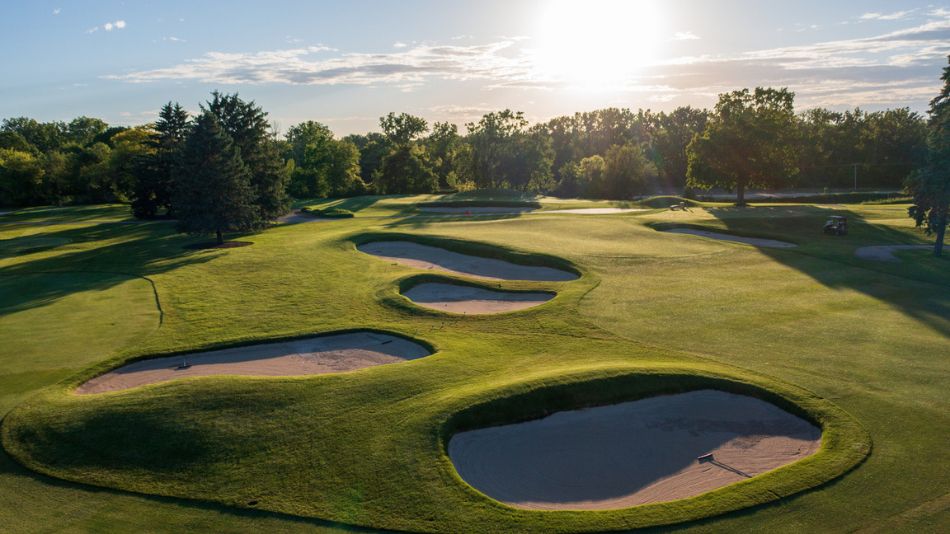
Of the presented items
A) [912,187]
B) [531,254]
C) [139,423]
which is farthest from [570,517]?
[912,187]

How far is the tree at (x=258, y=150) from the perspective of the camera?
5009cm

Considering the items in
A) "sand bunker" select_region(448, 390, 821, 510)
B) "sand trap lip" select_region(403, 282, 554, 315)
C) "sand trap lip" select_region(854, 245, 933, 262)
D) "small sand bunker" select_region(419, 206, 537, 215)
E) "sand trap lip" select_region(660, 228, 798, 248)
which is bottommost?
"sand bunker" select_region(448, 390, 821, 510)

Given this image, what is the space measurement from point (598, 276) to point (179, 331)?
1940 cm

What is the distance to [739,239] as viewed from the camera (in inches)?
1694

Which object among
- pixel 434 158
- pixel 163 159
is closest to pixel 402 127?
pixel 434 158

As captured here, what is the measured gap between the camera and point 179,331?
2164cm

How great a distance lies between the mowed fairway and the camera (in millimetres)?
11148

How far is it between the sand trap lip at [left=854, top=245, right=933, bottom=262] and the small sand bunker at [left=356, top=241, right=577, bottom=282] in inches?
760

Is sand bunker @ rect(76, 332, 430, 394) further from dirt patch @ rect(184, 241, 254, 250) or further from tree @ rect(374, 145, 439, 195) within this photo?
tree @ rect(374, 145, 439, 195)

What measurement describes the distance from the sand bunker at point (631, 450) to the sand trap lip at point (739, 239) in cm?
2860

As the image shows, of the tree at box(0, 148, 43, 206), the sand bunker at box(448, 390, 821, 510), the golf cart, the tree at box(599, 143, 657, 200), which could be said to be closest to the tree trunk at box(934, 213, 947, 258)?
the golf cart

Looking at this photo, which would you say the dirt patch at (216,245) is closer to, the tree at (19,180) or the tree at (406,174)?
the tree at (406,174)

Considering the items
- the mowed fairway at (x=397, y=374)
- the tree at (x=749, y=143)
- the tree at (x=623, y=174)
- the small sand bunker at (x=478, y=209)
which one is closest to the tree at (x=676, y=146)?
the tree at (x=623, y=174)

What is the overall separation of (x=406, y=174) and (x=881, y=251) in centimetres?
7417
